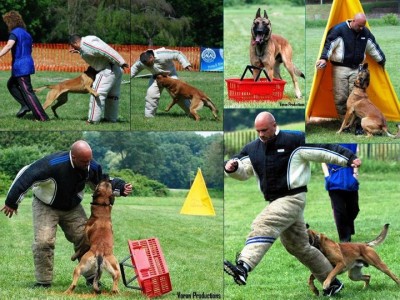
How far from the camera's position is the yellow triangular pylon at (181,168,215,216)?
535 inches

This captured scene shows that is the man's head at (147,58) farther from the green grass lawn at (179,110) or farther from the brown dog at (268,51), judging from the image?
the brown dog at (268,51)

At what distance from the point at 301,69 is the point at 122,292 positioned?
132 inches

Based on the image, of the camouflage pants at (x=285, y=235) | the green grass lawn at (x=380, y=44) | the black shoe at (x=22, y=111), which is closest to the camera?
the camouflage pants at (x=285, y=235)

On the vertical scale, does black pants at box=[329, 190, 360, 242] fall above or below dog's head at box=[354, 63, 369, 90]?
below

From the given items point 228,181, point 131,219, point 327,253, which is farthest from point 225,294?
point 228,181

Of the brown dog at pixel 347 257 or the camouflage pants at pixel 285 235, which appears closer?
the camouflage pants at pixel 285 235

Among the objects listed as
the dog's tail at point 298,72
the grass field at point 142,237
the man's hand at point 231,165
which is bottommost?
the grass field at point 142,237

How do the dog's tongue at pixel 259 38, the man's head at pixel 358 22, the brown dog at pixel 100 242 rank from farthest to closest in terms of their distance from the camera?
the dog's tongue at pixel 259 38, the man's head at pixel 358 22, the brown dog at pixel 100 242

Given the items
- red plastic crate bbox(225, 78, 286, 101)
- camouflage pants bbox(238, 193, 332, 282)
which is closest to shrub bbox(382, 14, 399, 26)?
red plastic crate bbox(225, 78, 286, 101)

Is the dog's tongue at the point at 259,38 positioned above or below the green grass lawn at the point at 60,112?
above

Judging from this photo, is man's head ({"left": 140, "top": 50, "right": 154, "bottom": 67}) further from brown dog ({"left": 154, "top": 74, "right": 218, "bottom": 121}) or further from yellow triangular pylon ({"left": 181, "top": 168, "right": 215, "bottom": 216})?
yellow triangular pylon ({"left": 181, "top": 168, "right": 215, "bottom": 216})

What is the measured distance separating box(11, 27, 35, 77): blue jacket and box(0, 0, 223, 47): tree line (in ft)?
0.57

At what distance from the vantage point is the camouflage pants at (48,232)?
12.7 meters

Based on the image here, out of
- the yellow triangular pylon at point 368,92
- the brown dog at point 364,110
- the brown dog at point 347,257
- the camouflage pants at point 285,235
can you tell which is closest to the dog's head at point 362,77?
the brown dog at point 364,110
